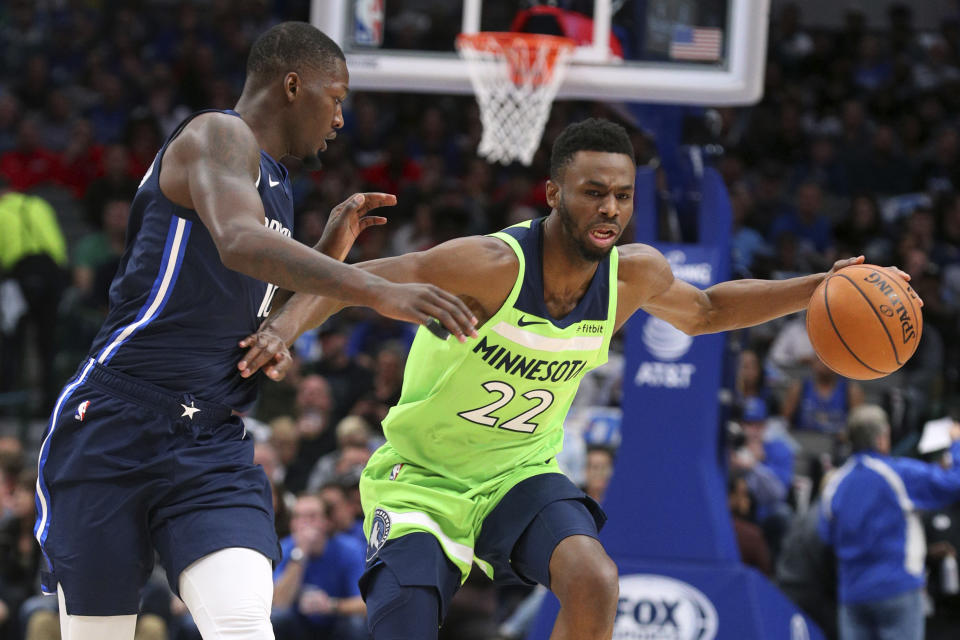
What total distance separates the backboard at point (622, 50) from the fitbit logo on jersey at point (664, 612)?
8.50 feet

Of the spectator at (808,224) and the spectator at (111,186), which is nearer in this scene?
the spectator at (111,186)

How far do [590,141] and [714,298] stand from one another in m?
0.86

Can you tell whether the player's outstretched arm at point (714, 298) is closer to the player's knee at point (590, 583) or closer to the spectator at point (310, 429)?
the player's knee at point (590, 583)

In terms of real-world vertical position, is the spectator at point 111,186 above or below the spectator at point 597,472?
above

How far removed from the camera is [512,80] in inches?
268

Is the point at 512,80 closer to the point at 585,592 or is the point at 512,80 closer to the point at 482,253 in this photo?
the point at 482,253

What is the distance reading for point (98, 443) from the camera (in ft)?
11.4

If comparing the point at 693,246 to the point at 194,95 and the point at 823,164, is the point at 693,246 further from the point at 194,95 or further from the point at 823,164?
the point at 194,95

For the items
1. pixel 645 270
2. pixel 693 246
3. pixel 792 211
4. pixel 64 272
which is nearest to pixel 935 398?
pixel 792 211

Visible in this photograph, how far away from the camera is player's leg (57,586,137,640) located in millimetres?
3441

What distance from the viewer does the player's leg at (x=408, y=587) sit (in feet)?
12.8

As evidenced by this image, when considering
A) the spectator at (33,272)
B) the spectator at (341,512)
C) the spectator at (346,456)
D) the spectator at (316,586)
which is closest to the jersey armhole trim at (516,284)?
the spectator at (316,586)

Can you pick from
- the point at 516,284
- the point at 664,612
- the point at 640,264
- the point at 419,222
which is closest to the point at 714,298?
the point at 640,264

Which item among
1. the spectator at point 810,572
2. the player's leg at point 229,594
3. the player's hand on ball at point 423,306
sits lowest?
the spectator at point 810,572
